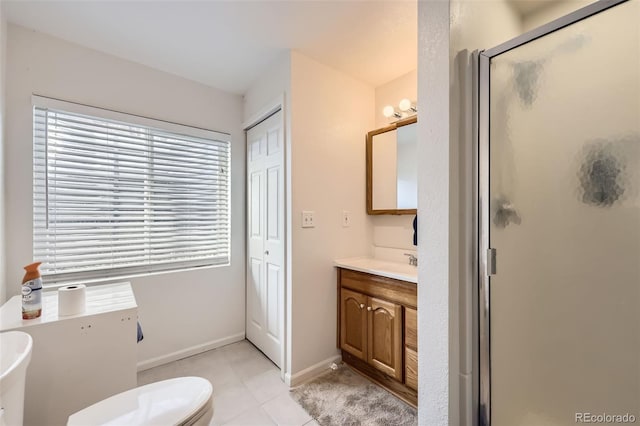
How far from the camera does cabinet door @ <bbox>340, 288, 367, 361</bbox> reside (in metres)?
1.87

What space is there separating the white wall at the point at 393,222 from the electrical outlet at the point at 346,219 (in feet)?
0.92

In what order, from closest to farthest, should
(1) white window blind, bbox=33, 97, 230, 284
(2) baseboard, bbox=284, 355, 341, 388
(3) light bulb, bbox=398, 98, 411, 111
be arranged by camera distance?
1. (1) white window blind, bbox=33, 97, 230, 284
2. (2) baseboard, bbox=284, 355, 341, 388
3. (3) light bulb, bbox=398, 98, 411, 111

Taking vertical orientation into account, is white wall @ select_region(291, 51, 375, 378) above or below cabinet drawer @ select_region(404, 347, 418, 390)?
above

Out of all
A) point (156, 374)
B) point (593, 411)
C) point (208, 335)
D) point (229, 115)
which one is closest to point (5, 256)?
point (156, 374)

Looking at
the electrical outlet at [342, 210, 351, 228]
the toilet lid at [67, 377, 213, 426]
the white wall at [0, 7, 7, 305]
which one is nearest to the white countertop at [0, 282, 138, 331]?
the white wall at [0, 7, 7, 305]

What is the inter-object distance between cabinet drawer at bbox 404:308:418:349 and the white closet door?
2.85 ft

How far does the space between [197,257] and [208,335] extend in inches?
27.5

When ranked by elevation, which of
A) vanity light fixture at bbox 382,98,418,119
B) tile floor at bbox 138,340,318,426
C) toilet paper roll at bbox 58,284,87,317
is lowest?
tile floor at bbox 138,340,318,426

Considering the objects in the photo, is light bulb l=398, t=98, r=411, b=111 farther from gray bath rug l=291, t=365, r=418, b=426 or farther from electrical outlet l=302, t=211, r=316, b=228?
gray bath rug l=291, t=365, r=418, b=426

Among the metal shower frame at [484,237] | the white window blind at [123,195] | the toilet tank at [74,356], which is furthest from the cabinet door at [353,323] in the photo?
the toilet tank at [74,356]

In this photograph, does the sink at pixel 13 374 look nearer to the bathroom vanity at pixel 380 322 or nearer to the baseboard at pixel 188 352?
the baseboard at pixel 188 352

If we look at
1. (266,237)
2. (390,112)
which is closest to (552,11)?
(390,112)

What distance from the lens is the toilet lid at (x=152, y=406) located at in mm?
913

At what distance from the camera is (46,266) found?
168cm
